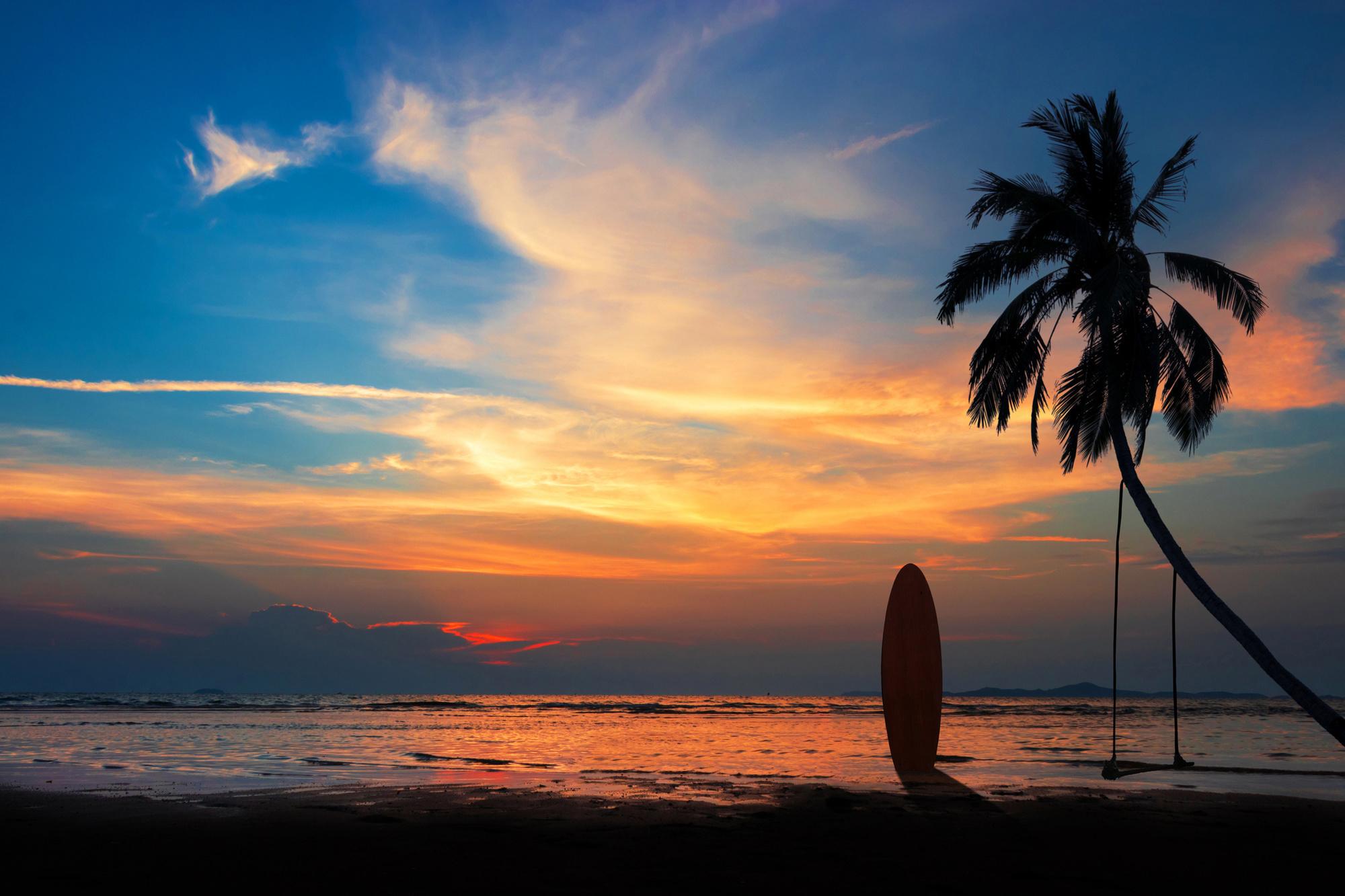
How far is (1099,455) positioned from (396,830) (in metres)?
12.2

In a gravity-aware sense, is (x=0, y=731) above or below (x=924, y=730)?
below

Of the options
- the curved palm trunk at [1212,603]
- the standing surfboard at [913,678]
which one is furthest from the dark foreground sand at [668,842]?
the standing surfboard at [913,678]

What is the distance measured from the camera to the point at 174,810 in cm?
941

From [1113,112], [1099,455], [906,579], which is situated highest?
[1113,112]

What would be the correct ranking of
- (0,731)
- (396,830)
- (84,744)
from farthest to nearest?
(0,731), (84,744), (396,830)

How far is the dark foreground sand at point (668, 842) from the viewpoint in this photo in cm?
636

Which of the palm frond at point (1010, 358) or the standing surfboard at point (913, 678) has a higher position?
the palm frond at point (1010, 358)

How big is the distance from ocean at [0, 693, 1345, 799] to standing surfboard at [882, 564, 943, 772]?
26.5 inches

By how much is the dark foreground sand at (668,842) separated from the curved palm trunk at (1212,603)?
120cm

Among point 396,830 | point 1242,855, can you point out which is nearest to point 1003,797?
point 1242,855

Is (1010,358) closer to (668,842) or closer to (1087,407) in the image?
(1087,407)

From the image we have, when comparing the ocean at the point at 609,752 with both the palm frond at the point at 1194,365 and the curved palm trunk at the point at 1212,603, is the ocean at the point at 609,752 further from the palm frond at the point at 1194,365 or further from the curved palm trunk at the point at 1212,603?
the palm frond at the point at 1194,365

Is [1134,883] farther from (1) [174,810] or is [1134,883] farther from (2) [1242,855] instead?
(1) [174,810]

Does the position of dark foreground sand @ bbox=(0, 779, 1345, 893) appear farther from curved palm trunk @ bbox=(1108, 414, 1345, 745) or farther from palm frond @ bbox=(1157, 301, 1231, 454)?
palm frond @ bbox=(1157, 301, 1231, 454)
